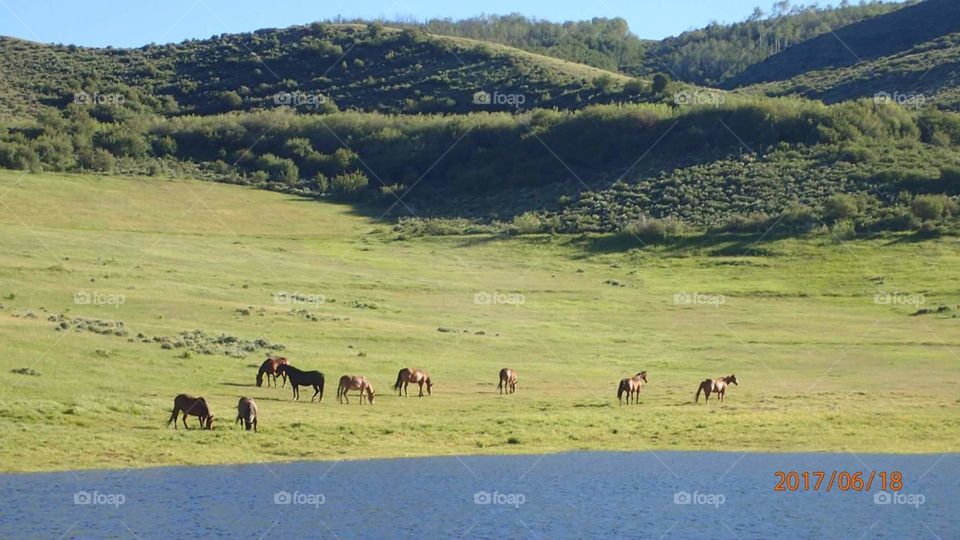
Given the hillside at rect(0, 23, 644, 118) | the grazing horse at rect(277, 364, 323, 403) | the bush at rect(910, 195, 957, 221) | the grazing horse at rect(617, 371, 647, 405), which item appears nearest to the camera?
the grazing horse at rect(277, 364, 323, 403)

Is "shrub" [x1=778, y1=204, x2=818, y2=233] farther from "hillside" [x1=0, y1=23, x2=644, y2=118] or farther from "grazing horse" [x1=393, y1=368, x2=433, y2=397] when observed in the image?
"grazing horse" [x1=393, y1=368, x2=433, y2=397]

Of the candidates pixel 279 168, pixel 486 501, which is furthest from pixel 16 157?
pixel 486 501

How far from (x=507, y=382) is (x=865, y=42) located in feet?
460

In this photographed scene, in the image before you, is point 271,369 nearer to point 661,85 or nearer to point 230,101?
point 661,85

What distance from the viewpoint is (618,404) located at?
38.2 m

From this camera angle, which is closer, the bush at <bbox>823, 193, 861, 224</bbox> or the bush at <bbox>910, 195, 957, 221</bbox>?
the bush at <bbox>910, 195, 957, 221</bbox>

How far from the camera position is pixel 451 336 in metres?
49.4

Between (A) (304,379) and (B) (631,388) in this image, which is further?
(B) (631,388)

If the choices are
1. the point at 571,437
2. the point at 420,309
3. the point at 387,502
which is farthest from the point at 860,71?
the point at 387,502

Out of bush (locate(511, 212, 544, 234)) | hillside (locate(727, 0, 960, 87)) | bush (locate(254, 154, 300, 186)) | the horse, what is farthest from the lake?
hillside (locate(727, 0, 960, 87))

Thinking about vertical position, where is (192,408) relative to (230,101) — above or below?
below

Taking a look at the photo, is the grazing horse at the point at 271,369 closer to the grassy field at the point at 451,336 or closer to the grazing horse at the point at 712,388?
the grassy field at the point at 451,336

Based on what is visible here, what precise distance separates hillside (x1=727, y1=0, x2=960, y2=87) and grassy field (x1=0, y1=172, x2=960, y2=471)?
9124 centimetres

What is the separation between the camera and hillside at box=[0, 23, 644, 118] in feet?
431
